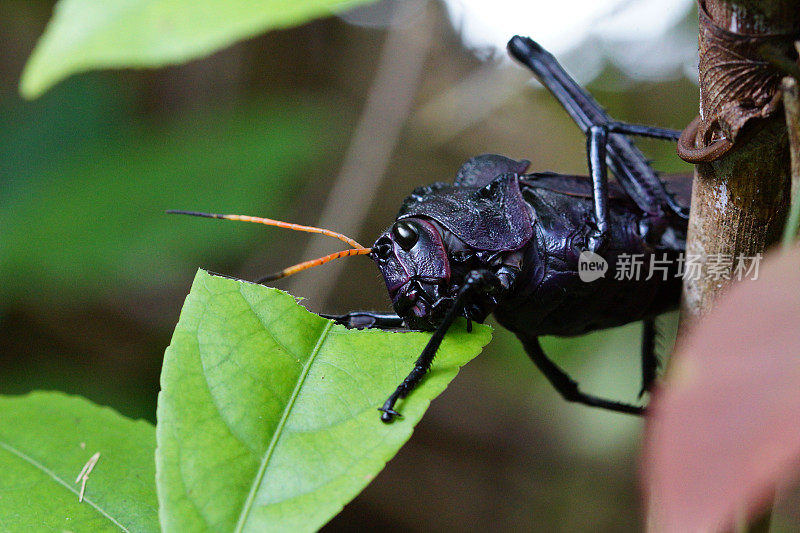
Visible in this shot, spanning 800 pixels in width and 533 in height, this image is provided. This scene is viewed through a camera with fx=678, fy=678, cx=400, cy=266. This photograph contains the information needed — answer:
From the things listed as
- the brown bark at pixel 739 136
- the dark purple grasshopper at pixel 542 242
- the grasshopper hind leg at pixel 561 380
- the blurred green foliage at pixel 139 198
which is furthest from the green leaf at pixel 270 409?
the blurred green foliage at pixel 139 198

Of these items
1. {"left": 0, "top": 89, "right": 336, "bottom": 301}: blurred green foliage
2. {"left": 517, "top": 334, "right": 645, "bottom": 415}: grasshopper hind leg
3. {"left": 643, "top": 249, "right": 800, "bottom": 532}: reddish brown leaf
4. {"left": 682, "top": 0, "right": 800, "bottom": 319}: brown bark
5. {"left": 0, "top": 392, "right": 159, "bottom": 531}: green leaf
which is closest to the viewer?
{"left": 643, "top": 249, "right": 800, "bottom": 532}: reddish brown leaf

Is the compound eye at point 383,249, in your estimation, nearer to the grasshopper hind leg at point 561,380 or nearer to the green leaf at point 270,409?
the green leaf at point 270,409

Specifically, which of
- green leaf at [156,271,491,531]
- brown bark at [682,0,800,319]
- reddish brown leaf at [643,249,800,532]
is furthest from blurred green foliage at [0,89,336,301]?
reddish brown leaf at [643,249,800,532]

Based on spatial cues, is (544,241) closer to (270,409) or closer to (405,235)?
(405,235)

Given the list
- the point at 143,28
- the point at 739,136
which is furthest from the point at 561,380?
the point at 143,28

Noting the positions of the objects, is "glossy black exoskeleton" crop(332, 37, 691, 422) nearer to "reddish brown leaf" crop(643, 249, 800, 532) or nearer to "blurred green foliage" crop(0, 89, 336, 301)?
"reddish brown leaf" crop(643, 249, 800, 532)

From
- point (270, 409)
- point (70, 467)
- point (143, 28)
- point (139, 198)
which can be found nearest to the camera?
point (143, 28)
